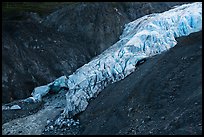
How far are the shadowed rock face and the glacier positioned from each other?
137 cm

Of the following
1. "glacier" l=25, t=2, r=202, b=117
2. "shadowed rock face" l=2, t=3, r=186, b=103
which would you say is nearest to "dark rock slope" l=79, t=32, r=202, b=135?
"glacier" l=25, t=2, r=202, b=117

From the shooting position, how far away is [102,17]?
1085 inches

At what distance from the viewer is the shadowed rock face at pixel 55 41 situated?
70.6 ft

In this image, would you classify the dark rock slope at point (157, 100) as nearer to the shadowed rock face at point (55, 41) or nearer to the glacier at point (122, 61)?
the glacier at point (122, 61)

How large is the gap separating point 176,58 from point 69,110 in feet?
17.2

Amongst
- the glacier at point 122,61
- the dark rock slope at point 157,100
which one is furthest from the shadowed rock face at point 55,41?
the dark rock slope at point 157,100

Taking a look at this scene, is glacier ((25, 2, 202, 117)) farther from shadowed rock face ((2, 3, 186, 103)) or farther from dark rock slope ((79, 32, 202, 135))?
shadowed rock face ((2, 3, 186, 103))

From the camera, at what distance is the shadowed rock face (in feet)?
70.6

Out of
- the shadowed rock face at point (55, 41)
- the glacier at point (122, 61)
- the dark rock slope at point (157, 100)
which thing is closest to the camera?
the dark rock slope at point (157, 100)

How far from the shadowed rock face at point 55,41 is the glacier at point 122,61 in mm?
1368

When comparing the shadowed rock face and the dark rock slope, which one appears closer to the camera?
the dark rock slope

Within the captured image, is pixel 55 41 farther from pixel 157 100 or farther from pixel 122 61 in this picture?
pixel 157 100

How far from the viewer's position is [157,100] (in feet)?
45.8

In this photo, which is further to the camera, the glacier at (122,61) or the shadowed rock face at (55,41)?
the shadowed rock face at (55,41)
